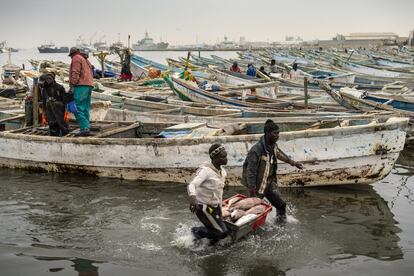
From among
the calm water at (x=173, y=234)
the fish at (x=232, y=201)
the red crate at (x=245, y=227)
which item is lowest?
the calm water at (x=173, y=234)

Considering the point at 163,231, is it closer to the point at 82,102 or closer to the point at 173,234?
the point at 173,234

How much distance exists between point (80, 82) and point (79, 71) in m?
0.23

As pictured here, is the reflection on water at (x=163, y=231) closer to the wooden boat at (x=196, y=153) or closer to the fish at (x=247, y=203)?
the wooden boat at (x=196, y=153)

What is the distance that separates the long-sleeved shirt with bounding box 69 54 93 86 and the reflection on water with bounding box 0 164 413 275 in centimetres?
205

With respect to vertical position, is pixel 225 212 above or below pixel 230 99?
below

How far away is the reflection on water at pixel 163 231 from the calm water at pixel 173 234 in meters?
0.01

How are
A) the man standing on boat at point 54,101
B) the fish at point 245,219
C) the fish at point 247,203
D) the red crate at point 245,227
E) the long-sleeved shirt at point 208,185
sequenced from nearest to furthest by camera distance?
1. the long-sleeved shirt at point 208,185
2. the red crate at point 245,227
3. the fish at point 245,219
4. the fish at point 247,203
5. the man standing on boat at point 54,101

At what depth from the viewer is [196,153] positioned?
8.77 m

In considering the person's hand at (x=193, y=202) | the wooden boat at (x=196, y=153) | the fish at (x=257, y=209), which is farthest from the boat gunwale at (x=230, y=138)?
the person's hand at (x=193, y=202)

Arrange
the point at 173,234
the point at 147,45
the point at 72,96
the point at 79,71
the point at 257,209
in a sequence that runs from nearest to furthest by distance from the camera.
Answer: the point at 257,209 < the point at 173,234 < the point at 79,71 < the point at 72,96 < the point at 147,45

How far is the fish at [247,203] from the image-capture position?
6684 mm

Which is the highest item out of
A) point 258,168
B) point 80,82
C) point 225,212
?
point 80,82

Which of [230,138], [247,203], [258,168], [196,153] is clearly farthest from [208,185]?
[196,153]

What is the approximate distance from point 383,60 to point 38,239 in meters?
38.3
